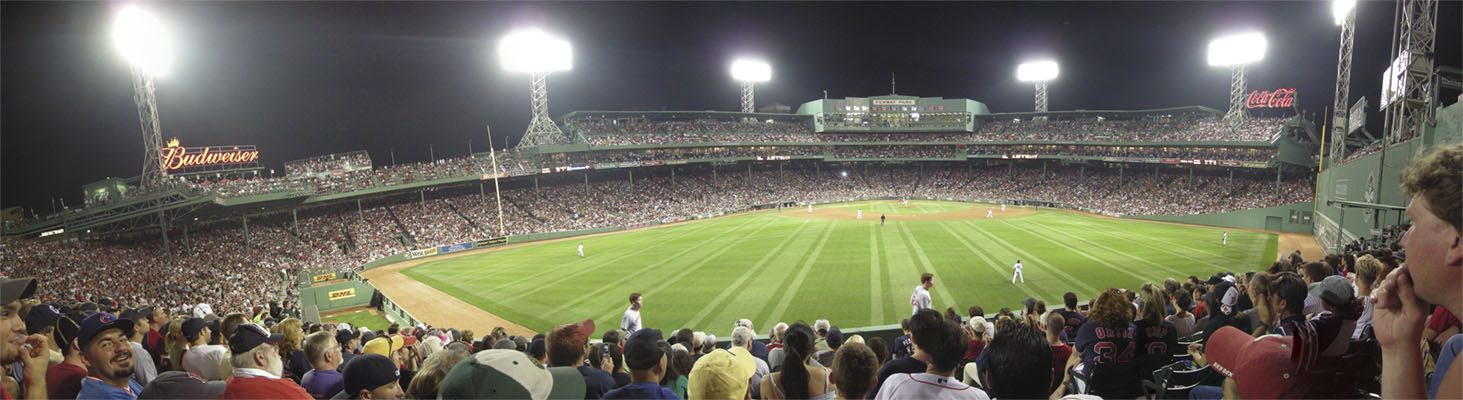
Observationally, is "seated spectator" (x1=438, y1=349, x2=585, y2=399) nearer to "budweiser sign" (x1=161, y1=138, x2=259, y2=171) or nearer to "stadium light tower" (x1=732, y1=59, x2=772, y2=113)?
"budweiser sign" (x1=161, y1=138, x2=259, y2=171)

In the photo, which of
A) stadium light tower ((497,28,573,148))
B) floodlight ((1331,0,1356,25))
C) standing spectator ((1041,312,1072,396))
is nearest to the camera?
standing spectator ((1041,312,1072,396))

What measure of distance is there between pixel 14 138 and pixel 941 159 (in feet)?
268

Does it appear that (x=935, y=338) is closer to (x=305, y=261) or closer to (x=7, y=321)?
(x=7, y=321)

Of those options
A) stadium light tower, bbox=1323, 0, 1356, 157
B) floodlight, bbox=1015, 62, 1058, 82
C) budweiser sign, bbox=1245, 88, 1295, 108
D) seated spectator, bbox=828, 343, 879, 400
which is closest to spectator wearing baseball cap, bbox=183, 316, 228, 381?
seated spectator, bbox=828, 343, 879, 400

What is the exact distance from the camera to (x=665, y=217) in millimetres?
50906

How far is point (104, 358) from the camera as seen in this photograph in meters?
4.21

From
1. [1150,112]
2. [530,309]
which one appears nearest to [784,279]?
[530,309]

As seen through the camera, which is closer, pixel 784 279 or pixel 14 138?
pixel 784 279

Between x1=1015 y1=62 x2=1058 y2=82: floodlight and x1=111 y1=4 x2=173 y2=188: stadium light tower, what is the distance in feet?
271

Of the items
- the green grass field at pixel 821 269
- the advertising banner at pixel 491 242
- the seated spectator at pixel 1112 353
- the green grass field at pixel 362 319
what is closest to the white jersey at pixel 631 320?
the green grass field at pixel 821 269

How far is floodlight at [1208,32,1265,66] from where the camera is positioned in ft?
157

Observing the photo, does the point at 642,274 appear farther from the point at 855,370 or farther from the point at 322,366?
the point at 855,370

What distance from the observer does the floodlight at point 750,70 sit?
2758 inches

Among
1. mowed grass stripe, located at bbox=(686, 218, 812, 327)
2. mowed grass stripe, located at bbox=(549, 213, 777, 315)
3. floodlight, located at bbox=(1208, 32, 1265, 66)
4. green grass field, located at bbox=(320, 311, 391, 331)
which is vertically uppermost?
floodlight, located at bbox=(1208, 32, 1265, 66)
